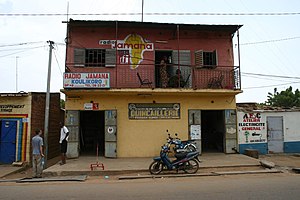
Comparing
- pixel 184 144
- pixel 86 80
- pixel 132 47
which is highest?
pixel 132 47

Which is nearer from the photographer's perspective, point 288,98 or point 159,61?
point 159,61

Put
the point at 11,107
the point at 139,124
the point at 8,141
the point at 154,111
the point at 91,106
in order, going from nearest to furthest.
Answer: the point at 8,141, the point at 11,107, the point at 91,106, the point at 139,124, the point at 154,111

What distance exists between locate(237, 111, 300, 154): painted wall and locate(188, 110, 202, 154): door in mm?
2401

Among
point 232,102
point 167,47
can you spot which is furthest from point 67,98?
point 232,102

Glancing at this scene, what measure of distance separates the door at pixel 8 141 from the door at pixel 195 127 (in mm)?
8961

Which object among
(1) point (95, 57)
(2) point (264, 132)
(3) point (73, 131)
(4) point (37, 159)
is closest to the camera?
(4) point (37, 159)

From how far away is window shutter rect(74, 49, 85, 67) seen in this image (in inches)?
564

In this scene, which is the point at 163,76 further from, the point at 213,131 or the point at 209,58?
the point at 213,131

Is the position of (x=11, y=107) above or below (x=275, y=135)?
above

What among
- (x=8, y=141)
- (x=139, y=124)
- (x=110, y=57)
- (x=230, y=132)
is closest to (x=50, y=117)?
(x=8, y=141)

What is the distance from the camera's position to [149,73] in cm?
1478

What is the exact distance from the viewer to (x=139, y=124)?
14172mm

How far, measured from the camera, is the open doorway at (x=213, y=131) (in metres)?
15.7

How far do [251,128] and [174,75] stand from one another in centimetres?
536
